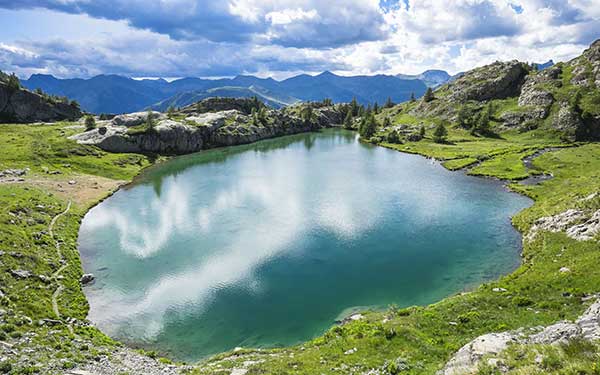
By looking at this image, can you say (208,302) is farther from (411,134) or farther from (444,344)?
(411,134)

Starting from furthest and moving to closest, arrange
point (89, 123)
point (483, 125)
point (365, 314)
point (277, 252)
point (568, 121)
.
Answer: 1. point (483, 125)
2. point (89, 123)
3. point (568, 121)
4. point (277, 252)
5. point (365, 314)

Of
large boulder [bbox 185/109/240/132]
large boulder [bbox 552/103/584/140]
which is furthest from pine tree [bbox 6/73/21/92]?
large boulder [bbox 552/103/584/140]

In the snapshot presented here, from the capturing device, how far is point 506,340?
67.8ft

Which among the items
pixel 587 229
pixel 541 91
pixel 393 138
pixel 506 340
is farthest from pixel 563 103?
pixel 506 340

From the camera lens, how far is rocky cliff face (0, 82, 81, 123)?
555 ft

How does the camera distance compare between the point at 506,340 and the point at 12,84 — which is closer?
the point at 506,340

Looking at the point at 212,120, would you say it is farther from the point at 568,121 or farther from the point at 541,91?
the point at 541,91

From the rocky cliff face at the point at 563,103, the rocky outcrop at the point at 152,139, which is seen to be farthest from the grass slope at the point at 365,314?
the rocky cliff face at the point at 563,103

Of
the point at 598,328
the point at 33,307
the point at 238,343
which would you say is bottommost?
the point at 238,343

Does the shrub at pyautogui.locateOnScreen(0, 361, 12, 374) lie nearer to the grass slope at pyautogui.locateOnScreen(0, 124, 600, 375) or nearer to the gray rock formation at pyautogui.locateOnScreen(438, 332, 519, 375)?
the grass slope at pyautogui.locateOnScreen(0, 124, 600, 375)

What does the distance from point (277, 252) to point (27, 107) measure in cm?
18620

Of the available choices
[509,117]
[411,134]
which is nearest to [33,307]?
[411,134]

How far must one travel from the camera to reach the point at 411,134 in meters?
176

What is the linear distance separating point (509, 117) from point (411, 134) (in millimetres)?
48638
